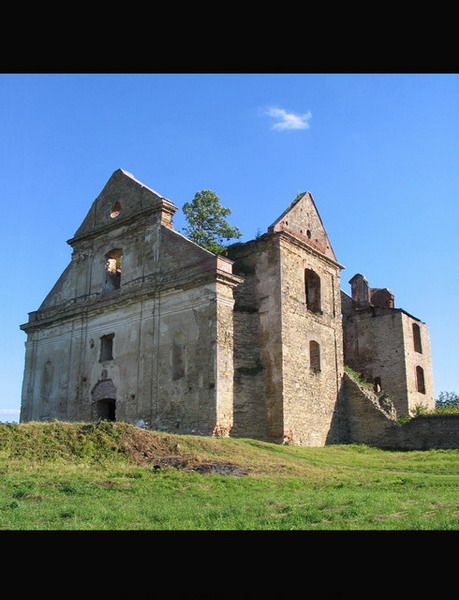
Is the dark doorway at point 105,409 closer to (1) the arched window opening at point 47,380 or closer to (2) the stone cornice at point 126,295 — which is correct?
(1) the arched window opening at point 47,380

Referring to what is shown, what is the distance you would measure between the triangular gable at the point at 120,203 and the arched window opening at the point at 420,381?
51.2 ft

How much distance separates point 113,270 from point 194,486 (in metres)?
15.9

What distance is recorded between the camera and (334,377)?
25.8m

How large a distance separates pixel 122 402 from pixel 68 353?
172 inches

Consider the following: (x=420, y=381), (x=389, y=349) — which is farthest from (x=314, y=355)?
(x=420, y=381)

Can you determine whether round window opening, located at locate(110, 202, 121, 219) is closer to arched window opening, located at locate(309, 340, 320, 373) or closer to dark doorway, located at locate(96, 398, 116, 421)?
dark doorway, located at locate(96, 398, 116, 421)

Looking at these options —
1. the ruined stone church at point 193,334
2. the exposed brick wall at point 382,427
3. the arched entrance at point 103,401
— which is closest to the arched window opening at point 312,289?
the ruined stone church at point 193,334

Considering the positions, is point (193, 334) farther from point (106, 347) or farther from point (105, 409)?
point (105, 409)

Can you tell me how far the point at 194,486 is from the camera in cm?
1104

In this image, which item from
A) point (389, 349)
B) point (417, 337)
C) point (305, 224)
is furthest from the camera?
point (417, 337)

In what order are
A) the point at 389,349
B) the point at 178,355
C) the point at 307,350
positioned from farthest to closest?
the point at 389,349 → the point at 307,350 → the point at 178,355

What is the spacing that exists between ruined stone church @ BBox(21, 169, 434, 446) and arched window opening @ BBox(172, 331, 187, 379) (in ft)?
0.13
